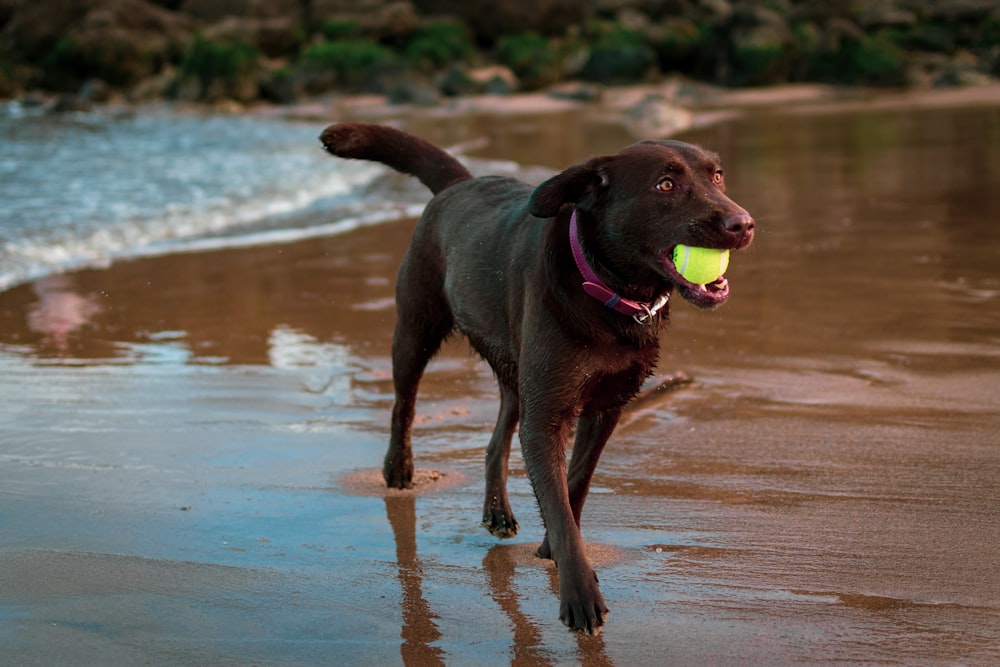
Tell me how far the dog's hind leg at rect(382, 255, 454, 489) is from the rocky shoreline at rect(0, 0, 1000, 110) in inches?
955

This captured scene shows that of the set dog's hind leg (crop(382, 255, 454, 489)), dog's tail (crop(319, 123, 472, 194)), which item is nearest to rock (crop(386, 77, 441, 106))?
dog's tail (crop(319, 123, 472, 194))

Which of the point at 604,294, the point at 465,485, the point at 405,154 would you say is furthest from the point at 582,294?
the point at 405,154

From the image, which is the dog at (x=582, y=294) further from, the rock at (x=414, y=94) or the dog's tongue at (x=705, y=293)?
the rock at (x=414, y=94)

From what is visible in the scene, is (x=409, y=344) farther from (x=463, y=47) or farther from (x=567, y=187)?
(x=463, y=47)

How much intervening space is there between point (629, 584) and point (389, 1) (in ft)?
133

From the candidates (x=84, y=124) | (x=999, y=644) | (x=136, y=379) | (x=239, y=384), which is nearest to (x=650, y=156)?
(x=999, y=644)

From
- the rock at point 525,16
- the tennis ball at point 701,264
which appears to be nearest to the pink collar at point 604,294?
the tennis ball at point 701,264

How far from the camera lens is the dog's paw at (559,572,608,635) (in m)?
3.42

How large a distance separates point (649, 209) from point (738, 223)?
0.31 meters

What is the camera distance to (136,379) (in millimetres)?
6414

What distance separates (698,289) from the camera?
11.4ft

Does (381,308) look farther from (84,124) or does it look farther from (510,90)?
(510,90)

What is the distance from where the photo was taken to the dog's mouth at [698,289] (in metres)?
3.48

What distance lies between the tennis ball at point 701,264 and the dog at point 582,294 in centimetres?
2
